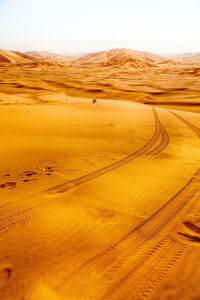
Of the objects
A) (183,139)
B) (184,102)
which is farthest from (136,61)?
(183,139)

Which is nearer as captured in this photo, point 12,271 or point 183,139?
point 12,271

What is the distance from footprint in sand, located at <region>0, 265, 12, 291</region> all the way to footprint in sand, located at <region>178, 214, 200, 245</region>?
208 centimetres

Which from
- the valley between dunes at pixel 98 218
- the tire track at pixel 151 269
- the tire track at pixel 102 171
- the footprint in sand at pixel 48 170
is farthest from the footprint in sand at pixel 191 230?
the footprint in sand at pixel 48 170

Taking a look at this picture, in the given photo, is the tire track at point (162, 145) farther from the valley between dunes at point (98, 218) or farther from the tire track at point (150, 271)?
the tire track at point (150, 271)

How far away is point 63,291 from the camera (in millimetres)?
1907

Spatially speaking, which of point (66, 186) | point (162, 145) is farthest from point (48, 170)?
point (162, 145)

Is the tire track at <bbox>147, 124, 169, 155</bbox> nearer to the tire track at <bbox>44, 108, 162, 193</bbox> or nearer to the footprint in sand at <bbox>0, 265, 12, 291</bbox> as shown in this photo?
the tire track at <bbox>44, 108, 162, 193</bbox>

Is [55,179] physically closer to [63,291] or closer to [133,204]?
[133,204]

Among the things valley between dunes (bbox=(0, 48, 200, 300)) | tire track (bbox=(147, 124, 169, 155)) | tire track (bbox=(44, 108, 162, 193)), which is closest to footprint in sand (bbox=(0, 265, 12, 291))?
valley between dunes (bbox=(0, 48, 200, 300))

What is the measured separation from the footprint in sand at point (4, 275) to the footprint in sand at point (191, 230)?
2.08m

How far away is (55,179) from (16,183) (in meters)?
0.72

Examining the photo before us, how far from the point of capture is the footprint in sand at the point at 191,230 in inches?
103

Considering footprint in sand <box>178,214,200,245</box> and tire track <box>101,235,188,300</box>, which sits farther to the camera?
footprint in sand <box>178,214,200,245</box>

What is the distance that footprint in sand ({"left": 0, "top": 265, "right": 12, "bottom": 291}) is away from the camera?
76.9 inches
